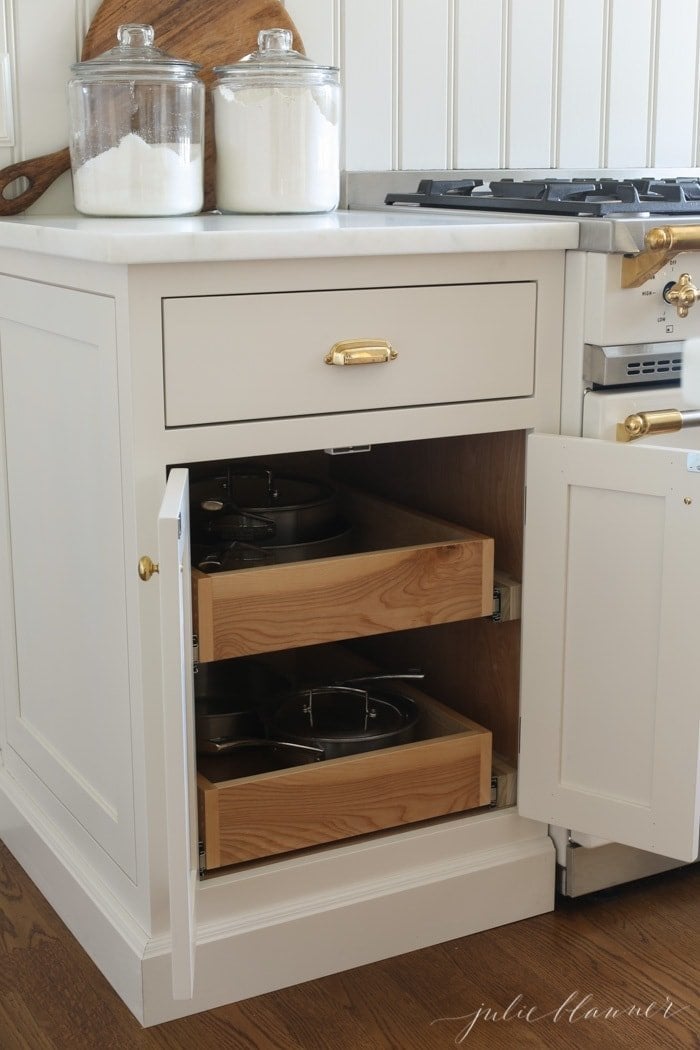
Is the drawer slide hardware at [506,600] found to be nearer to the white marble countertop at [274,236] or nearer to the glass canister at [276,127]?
the white marble countertop at [274,236]

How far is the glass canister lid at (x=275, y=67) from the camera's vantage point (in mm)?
1502

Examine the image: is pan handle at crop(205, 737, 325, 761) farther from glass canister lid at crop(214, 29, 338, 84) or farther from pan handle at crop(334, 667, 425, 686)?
glass canister lid at crop(214, 29, 338, 84)

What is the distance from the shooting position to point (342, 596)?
1361 millimetres

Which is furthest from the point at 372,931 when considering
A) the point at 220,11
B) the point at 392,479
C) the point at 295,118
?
the point at 220,11

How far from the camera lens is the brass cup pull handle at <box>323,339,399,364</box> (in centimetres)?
125

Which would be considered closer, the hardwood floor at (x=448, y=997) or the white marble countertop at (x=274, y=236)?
the white marble countertop at (x=274, y=236)

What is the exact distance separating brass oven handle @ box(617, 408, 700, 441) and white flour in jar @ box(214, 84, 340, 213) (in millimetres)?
491

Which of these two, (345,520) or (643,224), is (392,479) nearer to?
(345,520)

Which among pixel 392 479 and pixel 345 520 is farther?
pixel 392 479

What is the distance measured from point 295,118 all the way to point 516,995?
3.49 feet

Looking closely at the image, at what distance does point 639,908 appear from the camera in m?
1.54

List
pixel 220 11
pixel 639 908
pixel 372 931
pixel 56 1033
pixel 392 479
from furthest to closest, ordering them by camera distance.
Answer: pixel 392 479 < pixel 220 11 < pixel 639 908 < pixel 372 931 < pixel 56 1033

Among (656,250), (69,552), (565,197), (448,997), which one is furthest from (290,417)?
(448,997)
